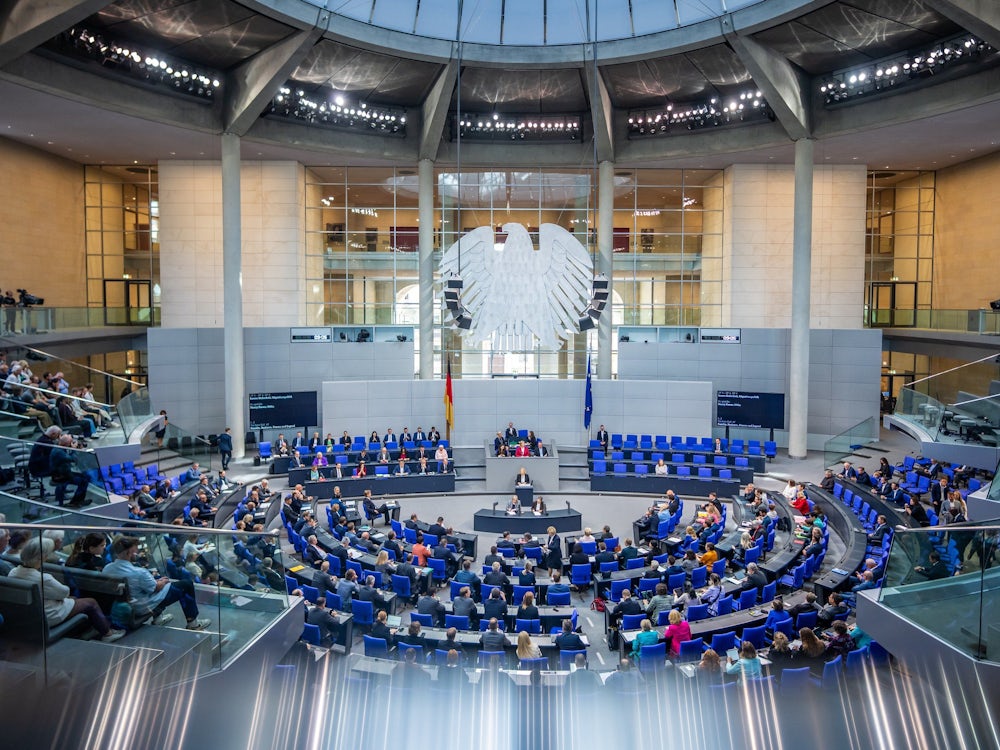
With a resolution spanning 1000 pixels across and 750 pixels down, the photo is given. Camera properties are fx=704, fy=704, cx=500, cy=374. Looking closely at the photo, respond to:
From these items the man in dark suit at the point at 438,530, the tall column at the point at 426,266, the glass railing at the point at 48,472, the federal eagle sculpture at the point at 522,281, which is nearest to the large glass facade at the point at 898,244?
the federal eagle sculpture at the point at 522,281

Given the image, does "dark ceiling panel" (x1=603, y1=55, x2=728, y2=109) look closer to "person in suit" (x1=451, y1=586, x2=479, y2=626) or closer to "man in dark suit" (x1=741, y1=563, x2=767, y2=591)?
"man in dark suit" (x1=741, y1=563, x2=767, y2=591)

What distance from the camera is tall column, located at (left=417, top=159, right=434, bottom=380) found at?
24.0 m

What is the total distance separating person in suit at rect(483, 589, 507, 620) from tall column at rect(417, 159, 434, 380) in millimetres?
14201

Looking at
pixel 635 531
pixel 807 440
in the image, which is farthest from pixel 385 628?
pixel 807 440

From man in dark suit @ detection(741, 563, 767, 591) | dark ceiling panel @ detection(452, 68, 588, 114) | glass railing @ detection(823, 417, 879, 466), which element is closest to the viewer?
man in dark suit @ detection(741, 563, 767, 591)

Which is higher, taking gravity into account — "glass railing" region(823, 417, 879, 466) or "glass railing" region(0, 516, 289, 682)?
"glass railing" region(0, 516, 289, 682)

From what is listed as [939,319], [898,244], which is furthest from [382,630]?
[898,244]

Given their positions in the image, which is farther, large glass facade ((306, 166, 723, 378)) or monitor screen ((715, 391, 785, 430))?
large glass facade ((306, 166, 723, 378))

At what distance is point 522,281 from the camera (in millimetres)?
19500

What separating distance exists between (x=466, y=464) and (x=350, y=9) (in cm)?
1309

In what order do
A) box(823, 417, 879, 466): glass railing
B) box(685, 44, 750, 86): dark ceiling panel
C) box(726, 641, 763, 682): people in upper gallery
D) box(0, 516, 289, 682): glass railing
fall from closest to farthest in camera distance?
box(0, 516, 289, 682): glass railing
box(726, 641, 763, 682): people in upper gallery
box(823, 417, 879, 466): glass railing
box(685, 44, 750, 86): dark ceiling panel

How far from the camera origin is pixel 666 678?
8367 mm

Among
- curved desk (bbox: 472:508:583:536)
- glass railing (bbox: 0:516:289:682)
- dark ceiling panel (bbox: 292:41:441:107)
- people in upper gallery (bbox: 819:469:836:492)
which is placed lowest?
curved desk (bbox: 472:508:583:536)

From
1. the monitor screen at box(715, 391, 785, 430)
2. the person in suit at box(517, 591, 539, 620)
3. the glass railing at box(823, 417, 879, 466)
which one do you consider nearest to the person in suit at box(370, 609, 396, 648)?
the person in suit at box(517, 591, 539, 620)
